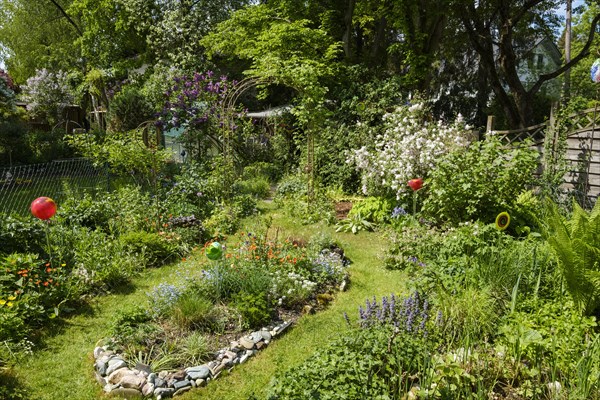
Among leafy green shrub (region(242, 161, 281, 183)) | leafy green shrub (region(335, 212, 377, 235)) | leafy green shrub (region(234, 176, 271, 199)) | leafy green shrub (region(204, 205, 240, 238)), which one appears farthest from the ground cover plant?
leafy green shrub (region(242, 161, 281, 183))

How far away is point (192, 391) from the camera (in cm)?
358

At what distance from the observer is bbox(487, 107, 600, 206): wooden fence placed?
742 cm

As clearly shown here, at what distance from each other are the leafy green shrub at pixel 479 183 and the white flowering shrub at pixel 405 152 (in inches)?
34.7

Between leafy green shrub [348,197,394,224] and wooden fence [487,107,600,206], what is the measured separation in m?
2.73

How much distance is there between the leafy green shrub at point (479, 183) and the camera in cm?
628

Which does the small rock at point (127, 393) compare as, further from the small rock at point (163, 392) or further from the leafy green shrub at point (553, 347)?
the leafy green shrub at point (553, 347)

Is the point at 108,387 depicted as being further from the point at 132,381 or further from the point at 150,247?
the point at 150,247

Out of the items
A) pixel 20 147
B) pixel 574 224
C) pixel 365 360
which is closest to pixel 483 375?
pixel 365 360

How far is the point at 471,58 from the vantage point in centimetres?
2058

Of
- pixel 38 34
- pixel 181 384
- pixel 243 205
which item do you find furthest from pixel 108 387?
pixel 38 34

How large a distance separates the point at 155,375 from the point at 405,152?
5944 mm

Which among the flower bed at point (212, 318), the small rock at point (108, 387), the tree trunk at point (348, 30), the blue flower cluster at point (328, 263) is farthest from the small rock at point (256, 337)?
the tree trunk at point (348, 30)

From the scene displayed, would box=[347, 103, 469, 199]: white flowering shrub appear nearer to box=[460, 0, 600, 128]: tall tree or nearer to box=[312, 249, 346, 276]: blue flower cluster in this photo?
box=[312, 249, 346, 276]: blue flower cluster

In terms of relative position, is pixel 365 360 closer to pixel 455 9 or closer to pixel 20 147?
pixel 455 9
